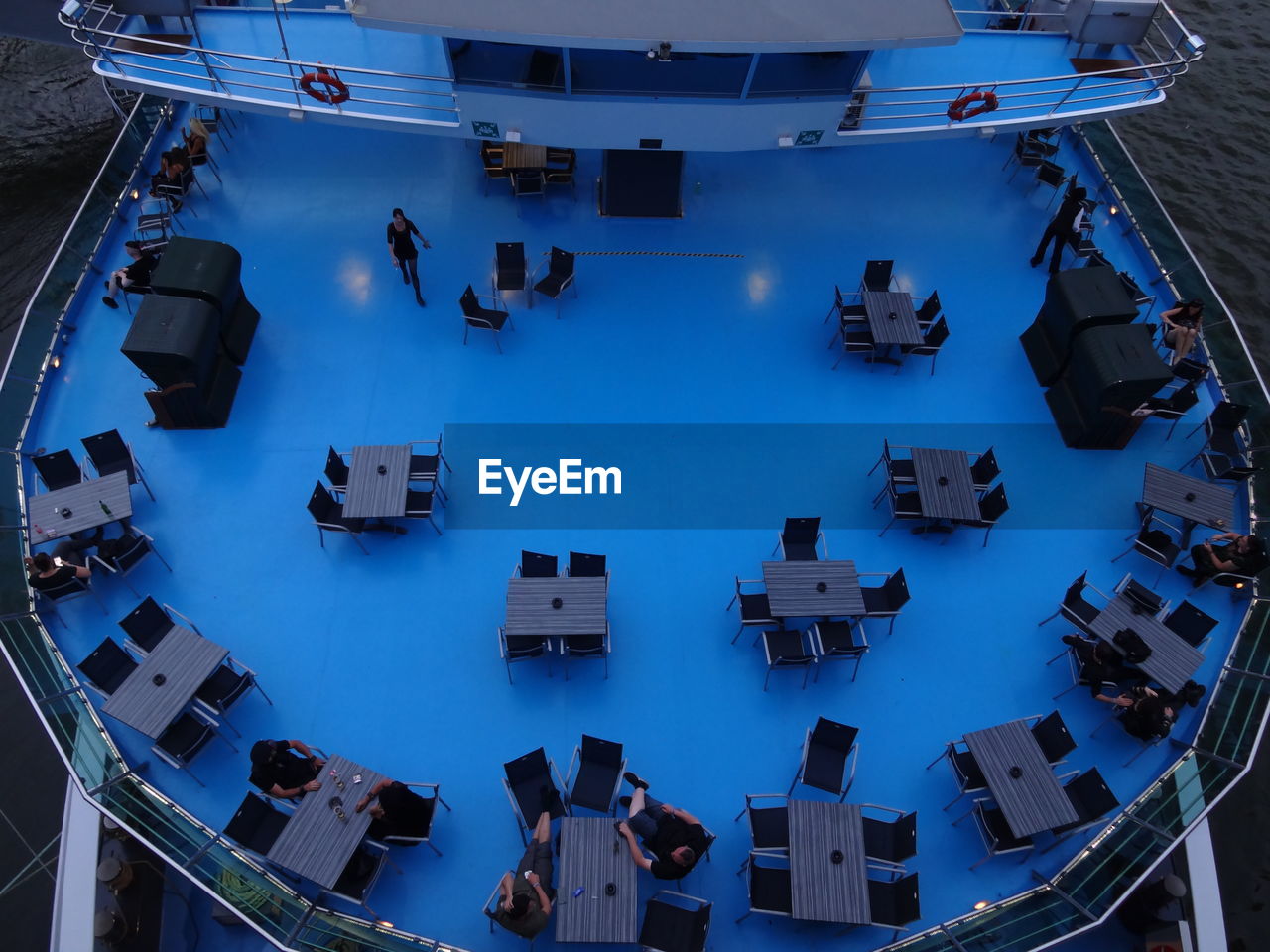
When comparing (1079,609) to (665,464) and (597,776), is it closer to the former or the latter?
(665,464)

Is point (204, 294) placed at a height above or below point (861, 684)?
above

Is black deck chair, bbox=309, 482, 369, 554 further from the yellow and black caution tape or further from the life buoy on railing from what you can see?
the life buoy on railing

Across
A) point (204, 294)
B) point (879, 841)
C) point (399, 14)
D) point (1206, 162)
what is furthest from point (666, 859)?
point (1206, 162)

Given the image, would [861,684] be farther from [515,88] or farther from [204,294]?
[204,294]

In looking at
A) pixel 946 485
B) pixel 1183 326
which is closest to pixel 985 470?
pixel 946 485

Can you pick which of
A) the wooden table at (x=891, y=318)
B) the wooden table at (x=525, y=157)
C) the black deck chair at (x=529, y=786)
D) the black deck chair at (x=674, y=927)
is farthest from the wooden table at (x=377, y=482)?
the wooden table at (x=891, y=318)

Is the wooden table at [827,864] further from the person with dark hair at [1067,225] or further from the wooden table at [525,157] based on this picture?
the wooden table at [525,157]
